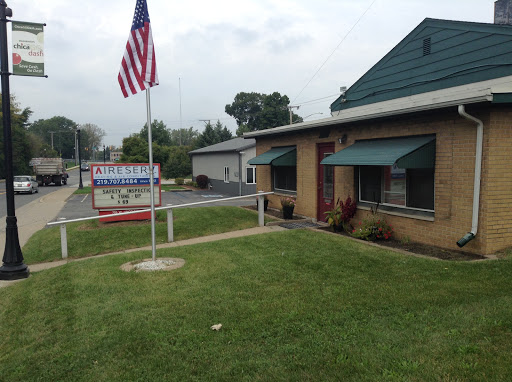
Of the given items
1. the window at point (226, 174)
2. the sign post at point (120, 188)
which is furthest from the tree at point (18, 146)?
the sign post at point (120, 188)

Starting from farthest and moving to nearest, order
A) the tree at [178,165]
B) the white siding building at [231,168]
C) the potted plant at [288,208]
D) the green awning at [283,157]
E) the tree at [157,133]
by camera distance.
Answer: the tree at [157,133] → the tree at [178,165] → the white siding building at [231,168] → the green awning at [283,157] → the potted plant at [288,208]

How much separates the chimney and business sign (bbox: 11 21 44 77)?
512 inches

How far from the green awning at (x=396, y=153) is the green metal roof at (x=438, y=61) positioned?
12.4 ft

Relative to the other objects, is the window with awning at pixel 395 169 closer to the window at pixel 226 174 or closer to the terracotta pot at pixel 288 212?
the terracotta pot at pixel 288 212

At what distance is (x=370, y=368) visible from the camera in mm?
3480

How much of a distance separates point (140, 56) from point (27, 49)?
2.74 m

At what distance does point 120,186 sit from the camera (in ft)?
44.8

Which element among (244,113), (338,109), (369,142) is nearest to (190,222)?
(369,142)

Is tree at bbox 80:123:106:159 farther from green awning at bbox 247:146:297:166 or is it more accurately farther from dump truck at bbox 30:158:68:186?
green awning at bbox 247:146:297:166

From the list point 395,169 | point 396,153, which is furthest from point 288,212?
point 396,153

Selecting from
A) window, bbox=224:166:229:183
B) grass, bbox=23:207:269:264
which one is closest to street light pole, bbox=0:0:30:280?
grass, bbox=23:207:269:264

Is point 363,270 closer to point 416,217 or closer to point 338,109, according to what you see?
point 416,217

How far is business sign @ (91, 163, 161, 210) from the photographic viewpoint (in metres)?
13.4

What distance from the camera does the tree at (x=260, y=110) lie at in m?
77.6
